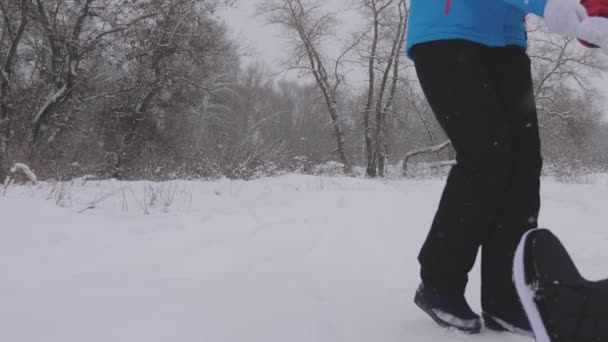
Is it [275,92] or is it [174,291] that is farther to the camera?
[275,92]

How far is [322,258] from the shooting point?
2119 mm

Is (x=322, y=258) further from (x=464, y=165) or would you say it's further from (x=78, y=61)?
(x=78, y=61)

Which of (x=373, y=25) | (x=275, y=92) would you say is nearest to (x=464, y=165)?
(x=373, y=25)

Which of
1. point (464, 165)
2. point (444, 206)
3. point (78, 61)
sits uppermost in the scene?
point (78, 61)

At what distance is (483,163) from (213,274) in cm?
108

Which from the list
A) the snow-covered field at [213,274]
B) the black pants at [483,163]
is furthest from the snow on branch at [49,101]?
the black pants at [483,163]

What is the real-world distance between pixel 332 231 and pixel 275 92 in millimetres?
38006

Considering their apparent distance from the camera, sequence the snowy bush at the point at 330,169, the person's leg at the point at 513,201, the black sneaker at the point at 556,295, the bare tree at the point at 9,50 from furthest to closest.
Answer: the snowy bush at the point at 330,169, the bare tree at the point at 9,50, the person's leg at the point at 513,201, the black sneaker at the point at 556,295

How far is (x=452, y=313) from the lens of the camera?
4.14 feet

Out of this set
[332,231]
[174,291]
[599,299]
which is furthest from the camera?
[332,231]

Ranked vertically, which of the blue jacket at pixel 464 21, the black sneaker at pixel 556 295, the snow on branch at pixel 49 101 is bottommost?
the black sneaker at pixel 556 295

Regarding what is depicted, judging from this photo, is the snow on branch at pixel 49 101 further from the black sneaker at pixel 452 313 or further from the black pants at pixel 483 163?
the black sneaker at pixel 452 313

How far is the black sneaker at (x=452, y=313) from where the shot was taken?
49.6 inches

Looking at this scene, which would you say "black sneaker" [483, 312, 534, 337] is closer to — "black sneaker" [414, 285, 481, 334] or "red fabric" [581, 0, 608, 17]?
"black sneaker" [414, 285, 481, 334]
